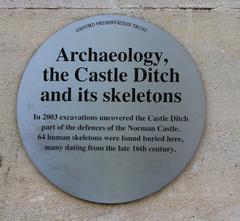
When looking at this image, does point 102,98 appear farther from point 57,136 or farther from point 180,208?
point 180,208

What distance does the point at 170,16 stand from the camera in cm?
298

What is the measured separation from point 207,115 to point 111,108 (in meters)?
0.52

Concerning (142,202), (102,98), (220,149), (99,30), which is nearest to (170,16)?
(99,30)

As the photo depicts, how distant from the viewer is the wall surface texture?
2.83m

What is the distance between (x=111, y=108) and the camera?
9.48ft

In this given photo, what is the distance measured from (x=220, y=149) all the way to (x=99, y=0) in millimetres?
1062

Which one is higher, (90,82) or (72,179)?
(90,82)

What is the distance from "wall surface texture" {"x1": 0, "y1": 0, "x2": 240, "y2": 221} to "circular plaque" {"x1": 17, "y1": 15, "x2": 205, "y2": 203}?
0.05m

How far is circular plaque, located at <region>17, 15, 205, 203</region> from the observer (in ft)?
9.32

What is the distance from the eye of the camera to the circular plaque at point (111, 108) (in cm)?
284

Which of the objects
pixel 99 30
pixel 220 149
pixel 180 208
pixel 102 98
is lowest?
pixel 180 208

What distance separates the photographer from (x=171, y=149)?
285cm

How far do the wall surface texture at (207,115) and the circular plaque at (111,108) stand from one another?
0.05m

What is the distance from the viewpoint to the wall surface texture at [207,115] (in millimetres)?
2834
